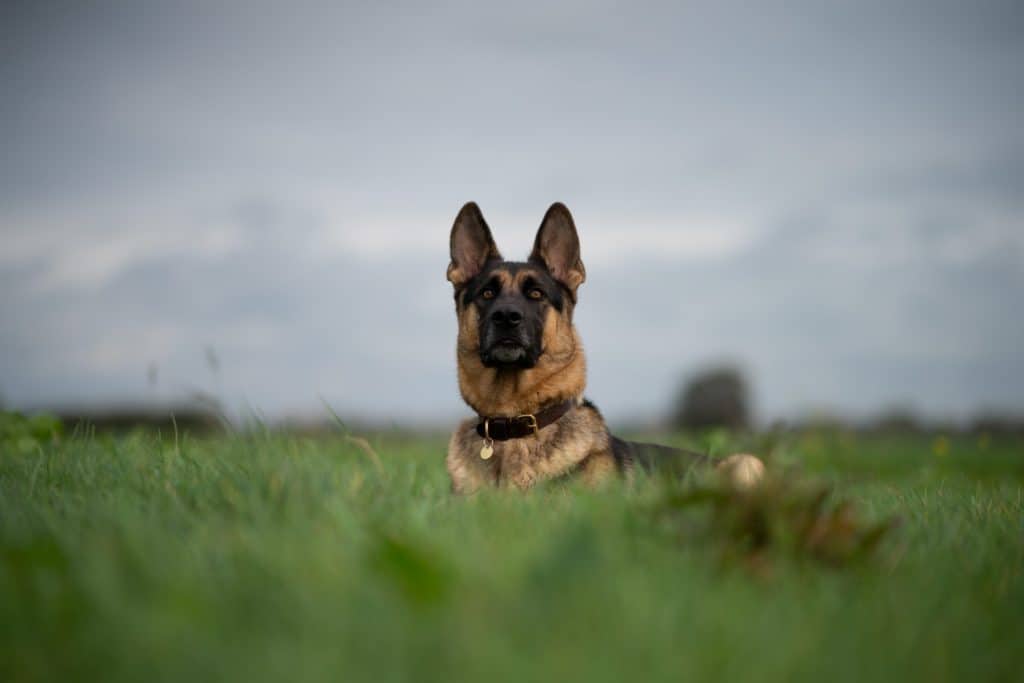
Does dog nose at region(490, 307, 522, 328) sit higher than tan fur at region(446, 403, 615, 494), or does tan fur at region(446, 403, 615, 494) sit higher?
dog nose at region(490, 307, 522, 328)

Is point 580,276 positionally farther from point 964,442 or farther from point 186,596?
point 964,442

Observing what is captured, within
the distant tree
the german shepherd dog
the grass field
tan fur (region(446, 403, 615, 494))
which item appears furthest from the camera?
the distant tree

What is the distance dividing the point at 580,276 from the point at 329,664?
16.1 ft

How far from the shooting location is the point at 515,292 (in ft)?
19.9

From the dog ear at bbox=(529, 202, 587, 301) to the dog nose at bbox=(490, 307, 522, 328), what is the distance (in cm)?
82

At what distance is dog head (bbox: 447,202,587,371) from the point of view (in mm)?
5816

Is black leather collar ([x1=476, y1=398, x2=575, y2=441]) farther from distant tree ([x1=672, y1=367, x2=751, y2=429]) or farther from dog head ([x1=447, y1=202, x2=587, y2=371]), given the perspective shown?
distant tree ([x1=672, y1=367, x2=751, y2=429])

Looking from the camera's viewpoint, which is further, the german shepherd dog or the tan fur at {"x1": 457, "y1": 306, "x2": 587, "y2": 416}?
the tan fur at {"x1": 457, "y1": 306, "x2": 587, "y2": 416}

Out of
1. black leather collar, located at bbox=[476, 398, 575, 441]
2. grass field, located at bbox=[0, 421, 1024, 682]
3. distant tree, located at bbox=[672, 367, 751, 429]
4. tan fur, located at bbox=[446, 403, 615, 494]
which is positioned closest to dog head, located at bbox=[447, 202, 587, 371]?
black leather collar, located at bbox=[476, 398, 575, 441]

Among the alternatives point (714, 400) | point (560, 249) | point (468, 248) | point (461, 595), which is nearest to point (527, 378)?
point (560, 249)

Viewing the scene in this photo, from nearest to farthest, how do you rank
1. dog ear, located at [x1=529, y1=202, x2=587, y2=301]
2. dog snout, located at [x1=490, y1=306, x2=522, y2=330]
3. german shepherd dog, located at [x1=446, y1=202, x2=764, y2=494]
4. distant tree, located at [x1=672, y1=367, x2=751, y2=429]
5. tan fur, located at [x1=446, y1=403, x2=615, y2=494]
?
tan fur, located at [x1=446, y1=403, x2=615, y2=494], german shepherd dog, located at [x1=446, y1=202, x2=764, y2=494], dog snout, located at [x1=490, y1=306, x2=522, y2=330], dog ear, located at [x1=529, y1=202, x2=587, y2=301], distant tree, located at [x1=672, y1=367, x2=751, y2=429]

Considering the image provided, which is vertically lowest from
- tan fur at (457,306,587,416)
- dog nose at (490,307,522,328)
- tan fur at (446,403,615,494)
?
tan fur at (446,403,615,494)

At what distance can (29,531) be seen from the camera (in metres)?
3.30

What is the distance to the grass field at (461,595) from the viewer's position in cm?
204
